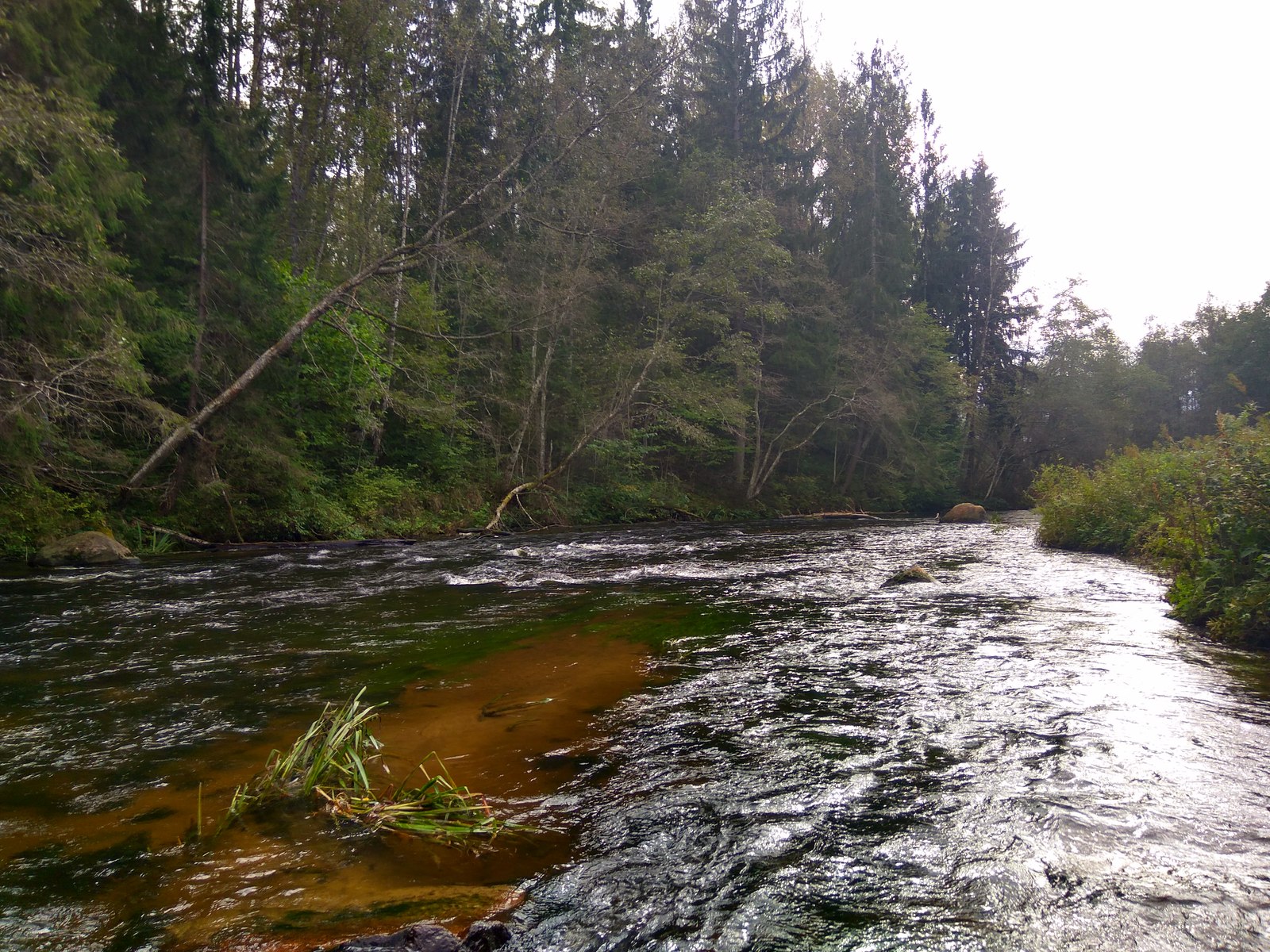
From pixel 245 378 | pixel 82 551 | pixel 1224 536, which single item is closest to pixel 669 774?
pixel 1224 536

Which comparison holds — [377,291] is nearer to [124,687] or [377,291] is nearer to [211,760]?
[124,687]

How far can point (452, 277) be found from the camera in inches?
864

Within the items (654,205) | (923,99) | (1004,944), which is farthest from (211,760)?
(923,99)

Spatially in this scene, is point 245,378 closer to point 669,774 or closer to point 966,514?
point 669,774

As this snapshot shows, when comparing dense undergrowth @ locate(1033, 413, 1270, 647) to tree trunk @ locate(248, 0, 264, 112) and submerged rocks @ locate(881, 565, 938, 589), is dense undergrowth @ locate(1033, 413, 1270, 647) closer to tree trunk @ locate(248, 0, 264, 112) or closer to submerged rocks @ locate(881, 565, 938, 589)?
submerged rocks @ locate(881, 565, 938, 589)

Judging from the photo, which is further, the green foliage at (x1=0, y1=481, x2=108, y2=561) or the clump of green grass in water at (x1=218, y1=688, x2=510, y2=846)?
the green foliage at (x1=0, y1=481, x2=108, y2=561)

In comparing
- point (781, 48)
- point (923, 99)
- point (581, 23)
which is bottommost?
point (581, 23)

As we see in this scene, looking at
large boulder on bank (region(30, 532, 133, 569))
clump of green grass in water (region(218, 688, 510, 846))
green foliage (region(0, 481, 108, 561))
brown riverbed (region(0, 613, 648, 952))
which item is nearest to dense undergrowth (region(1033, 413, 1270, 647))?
brown riverbed (region(0, 613, 648, 952))

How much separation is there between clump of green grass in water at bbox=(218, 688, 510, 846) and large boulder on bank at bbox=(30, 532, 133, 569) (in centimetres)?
1009

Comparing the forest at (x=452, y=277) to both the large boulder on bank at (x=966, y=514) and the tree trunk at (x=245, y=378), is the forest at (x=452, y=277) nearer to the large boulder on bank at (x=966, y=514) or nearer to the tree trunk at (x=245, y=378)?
the tree trunk at (x=245, y=378)

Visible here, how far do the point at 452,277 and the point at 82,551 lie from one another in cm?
1318

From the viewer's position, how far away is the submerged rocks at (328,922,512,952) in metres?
2.34

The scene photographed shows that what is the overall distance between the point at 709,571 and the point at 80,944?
34.8 feet

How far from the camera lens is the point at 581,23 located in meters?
27.5
